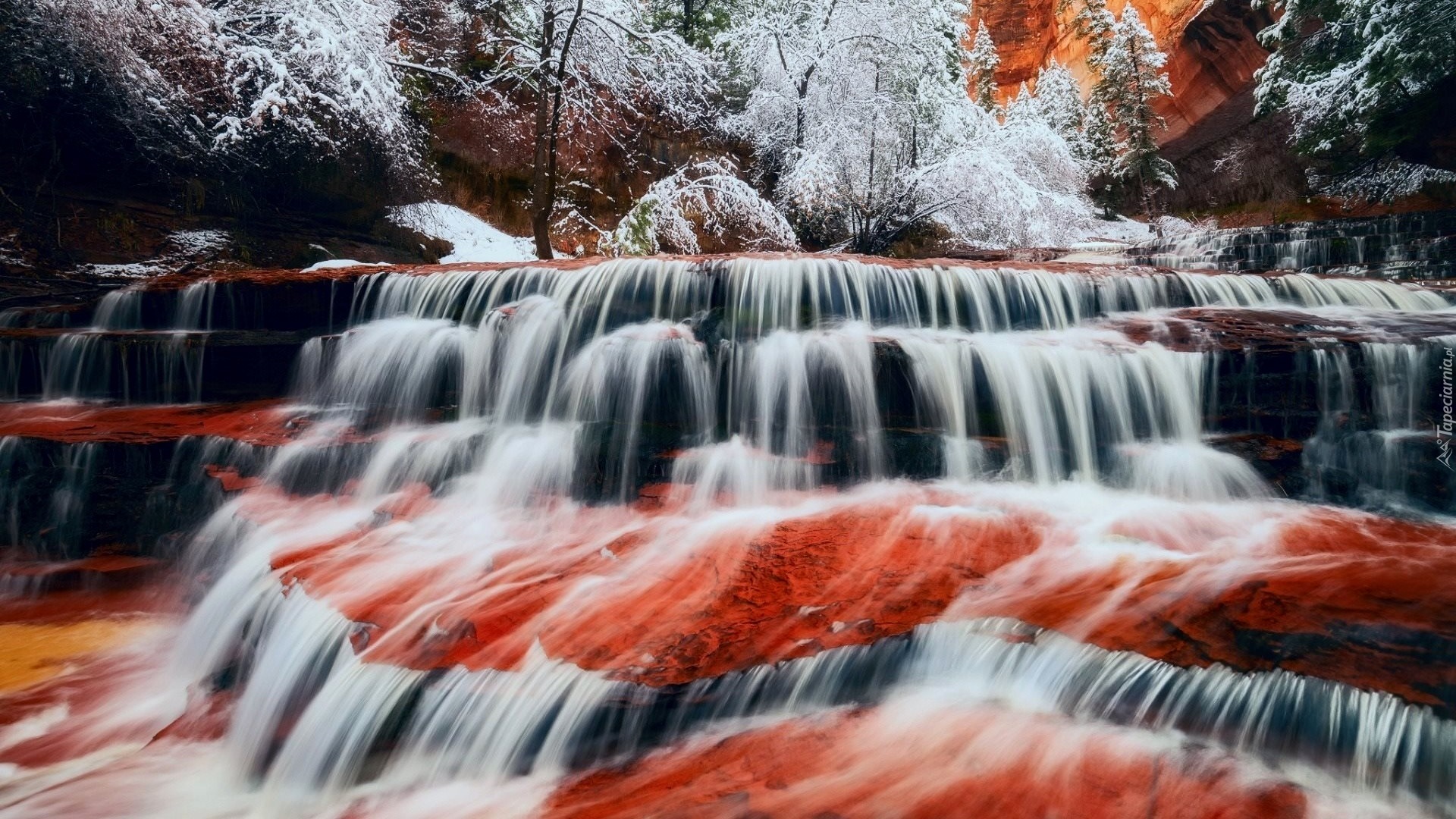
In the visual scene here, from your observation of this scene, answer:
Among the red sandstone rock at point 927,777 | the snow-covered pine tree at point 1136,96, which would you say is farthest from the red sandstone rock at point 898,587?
the snow-covered pine tree at point 1136,96

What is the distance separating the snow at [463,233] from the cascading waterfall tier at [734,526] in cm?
510

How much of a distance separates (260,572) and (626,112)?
592 inches

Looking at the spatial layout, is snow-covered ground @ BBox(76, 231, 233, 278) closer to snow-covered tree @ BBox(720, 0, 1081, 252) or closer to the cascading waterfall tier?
the cascading waterfall tier

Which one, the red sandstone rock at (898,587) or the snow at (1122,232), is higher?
the snow at (1122,232)

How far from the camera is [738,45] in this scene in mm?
15156

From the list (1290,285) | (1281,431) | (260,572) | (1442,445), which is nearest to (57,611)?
(260,572)

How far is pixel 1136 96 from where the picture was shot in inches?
1150

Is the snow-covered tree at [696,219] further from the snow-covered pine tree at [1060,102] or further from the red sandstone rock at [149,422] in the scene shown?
the snow-covered pine tree at [1060,102]

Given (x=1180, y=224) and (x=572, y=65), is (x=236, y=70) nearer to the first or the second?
(x=572, y=65)

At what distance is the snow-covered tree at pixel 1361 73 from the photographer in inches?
448

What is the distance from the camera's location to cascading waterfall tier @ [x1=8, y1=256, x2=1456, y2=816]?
250cm

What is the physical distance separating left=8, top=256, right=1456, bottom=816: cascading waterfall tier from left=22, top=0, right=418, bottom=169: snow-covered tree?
11.1 feet

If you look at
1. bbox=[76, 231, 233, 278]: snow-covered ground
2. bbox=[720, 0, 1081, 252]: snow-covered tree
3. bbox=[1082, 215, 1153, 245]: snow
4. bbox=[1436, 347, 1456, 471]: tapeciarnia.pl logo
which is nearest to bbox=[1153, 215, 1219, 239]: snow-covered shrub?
bbox=[1082, 215, 1153, 245]: snow

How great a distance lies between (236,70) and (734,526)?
1047 cm
